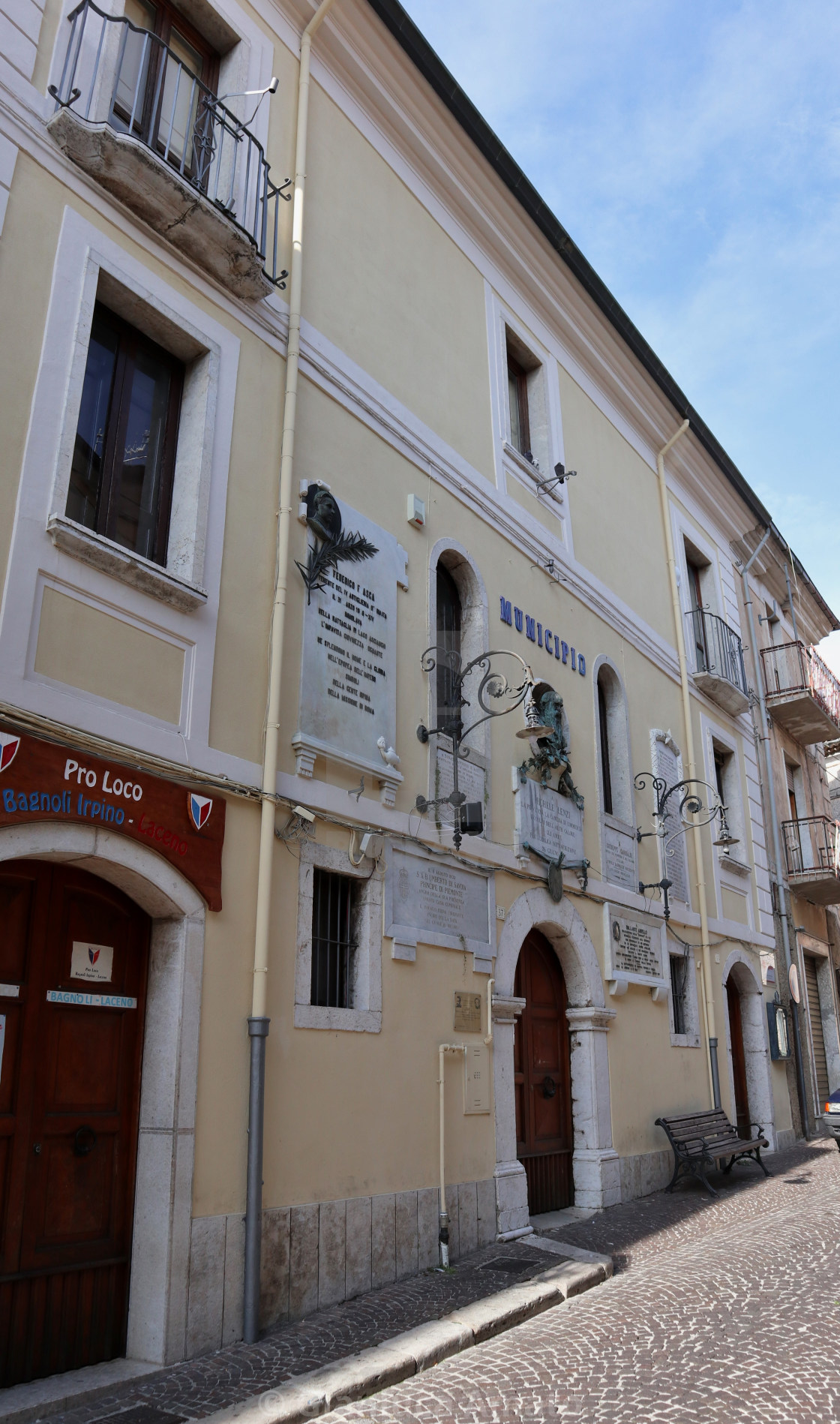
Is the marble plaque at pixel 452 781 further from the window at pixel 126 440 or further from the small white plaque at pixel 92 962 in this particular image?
the small white plaque at pixel 92 962

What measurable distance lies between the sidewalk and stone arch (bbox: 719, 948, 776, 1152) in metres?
7.39

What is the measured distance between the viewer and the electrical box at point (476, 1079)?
25.4ft

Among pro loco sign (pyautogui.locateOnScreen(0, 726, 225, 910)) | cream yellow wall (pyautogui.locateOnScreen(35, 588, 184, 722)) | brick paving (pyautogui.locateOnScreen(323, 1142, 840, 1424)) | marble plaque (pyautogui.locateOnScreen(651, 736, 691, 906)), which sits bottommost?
brick paving (pyautogui.locateOnScreen(323, 1142, 840, 1424))

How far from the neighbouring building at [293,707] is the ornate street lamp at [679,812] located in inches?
3.3

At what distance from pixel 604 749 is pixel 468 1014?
4.61 meters

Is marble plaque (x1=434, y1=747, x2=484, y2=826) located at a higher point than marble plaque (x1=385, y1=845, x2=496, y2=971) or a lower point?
higher

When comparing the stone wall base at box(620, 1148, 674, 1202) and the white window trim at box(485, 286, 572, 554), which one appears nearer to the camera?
the stone wall base at box(620, 1148, 674, 1202)

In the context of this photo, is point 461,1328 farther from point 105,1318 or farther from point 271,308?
point 271,308

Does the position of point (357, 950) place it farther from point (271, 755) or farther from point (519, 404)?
point (519, 404)

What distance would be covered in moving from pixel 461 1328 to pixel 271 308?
6536 millimetres

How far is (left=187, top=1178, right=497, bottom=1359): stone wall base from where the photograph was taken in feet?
17.4

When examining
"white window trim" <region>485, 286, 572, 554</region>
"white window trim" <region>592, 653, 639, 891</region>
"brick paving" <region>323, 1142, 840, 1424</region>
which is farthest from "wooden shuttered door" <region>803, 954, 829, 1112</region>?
"white window trim" <region>485, 286, 572, 554</region>

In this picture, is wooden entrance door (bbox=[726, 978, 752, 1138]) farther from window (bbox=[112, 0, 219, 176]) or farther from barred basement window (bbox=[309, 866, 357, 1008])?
window (bbox=[112, 0, 219, 176])

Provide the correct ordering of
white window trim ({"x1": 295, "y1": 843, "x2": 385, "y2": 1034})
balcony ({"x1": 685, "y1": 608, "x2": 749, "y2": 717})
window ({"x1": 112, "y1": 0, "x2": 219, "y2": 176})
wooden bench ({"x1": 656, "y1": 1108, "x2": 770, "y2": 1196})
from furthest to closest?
balcony ({"x1": 685, "y1": 608, "x2": 749, "y2": 717}), wooden bench ({"x1": 656, "y1": 1108, "x2": 770, "y2": 1196}), window ({"x1": 112, "y1": 0, "x2": 219, "y2": 176}), white window trim ({"x1": 295, "y1": 843, "x2": 385, "y2": 1034})
